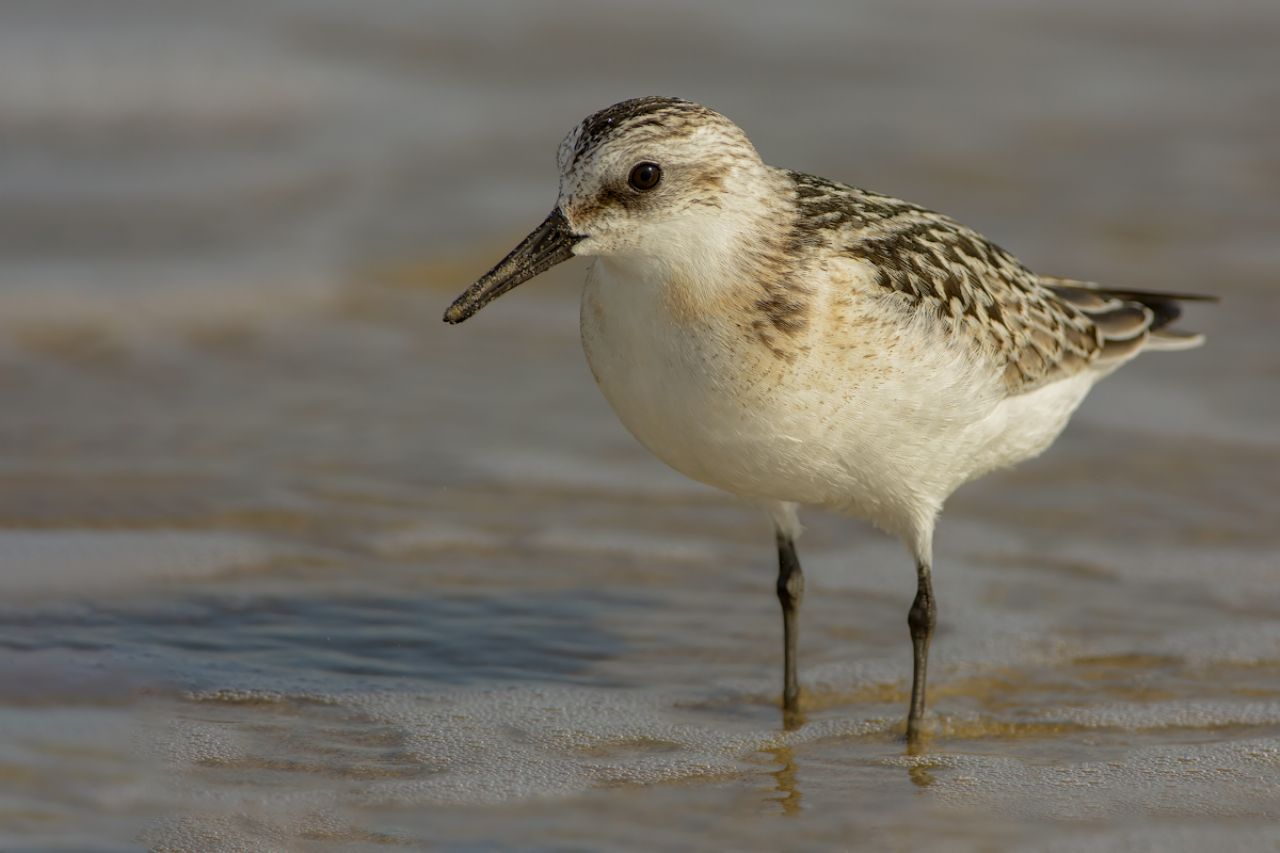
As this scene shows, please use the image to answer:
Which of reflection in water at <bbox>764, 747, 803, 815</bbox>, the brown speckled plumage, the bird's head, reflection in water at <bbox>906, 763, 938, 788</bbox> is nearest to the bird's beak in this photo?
the bird's head

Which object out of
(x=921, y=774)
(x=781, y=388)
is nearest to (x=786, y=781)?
(x=921, y=774)

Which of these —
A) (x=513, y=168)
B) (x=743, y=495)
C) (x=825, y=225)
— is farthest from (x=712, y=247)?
(x=513, y=168)

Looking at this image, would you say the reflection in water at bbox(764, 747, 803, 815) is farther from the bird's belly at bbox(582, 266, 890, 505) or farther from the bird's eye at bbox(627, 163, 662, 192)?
the bird's eye at bbox(627, 163, 662, 192)

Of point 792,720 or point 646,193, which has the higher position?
point 646,193

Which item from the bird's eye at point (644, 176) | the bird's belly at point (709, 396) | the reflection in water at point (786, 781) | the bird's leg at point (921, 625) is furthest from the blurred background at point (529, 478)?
the bird's eye at point (644, 176)

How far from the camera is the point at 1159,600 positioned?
845 cm

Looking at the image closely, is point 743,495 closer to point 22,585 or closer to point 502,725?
point 502,725

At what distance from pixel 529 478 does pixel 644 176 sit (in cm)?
334

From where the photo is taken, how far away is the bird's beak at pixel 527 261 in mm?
6676

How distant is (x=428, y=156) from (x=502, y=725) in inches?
279

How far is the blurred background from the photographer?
6.85 metres

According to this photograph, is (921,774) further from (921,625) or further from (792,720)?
(921,625)

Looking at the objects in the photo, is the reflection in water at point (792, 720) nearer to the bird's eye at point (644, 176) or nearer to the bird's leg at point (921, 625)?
the bird's leg at point (921, 625)

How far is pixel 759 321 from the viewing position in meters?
6.70
